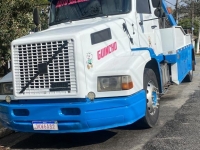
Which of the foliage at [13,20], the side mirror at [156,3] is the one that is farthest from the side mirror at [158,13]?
the foliage at [13,20]

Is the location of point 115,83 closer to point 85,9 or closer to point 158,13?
point 85,9

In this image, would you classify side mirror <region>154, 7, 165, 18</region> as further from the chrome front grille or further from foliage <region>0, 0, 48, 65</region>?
foliage <region>0, 0, 48, 65</region>

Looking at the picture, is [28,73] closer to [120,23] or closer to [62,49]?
[62,49]

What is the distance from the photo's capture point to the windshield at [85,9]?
7.43 metres

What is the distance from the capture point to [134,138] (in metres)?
6.47

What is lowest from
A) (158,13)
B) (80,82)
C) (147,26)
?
(80,82)

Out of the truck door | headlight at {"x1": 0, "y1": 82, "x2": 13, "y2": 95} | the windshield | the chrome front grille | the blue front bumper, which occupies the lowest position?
the blue front bumper

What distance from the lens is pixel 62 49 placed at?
19.2 feet

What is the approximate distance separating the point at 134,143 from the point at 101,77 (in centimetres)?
122

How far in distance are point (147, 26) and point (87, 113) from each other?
3.08 meters

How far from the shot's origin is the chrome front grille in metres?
5.84

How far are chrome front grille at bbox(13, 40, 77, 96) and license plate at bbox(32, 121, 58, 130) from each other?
0.44 metres

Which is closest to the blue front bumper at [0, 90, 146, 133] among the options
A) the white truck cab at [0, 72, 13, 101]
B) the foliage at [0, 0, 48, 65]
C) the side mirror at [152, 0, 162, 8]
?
the white truck cab at [0, 72, 13, 101]

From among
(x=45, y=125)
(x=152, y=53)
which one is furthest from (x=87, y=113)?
(x=152, y=53)
